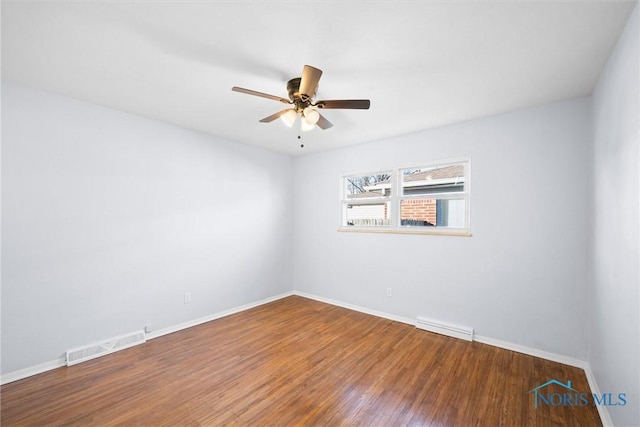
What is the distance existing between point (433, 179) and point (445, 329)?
187 centimetres

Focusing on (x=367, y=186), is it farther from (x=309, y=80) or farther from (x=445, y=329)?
(x=309, y=80)

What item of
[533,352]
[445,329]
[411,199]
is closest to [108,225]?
[411,199]

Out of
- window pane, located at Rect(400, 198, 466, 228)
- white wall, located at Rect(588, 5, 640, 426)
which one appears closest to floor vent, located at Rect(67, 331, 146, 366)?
window pane, located at Rect(400, 198, 466, 228)

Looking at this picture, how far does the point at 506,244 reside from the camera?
2879 mm

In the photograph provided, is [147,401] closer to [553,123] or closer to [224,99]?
[224,99]

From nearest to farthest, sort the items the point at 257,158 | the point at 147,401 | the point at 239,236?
1. the point at 147,401
2. the point at 239,236
3. the point at 257,158

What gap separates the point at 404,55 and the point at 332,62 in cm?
51

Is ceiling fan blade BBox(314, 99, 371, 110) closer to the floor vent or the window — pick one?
the window

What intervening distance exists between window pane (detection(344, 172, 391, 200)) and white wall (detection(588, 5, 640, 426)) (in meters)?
2.19

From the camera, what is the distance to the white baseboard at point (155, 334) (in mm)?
2262

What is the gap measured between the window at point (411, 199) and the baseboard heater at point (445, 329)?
1.12 metres

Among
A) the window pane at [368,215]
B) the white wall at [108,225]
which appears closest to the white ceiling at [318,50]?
the white wall at [108,225]

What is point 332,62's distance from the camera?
1956mm

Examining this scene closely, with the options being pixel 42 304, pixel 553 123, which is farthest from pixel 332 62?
pixel 42 304
